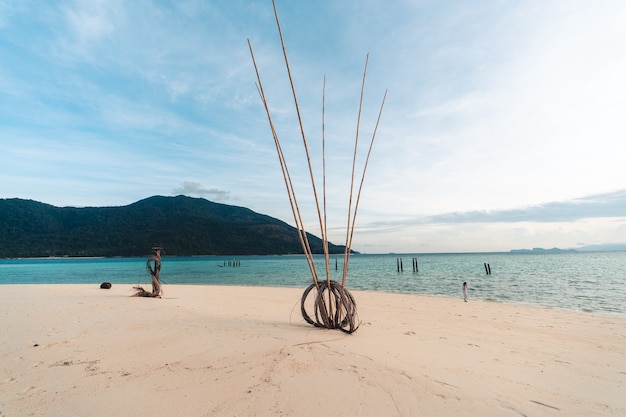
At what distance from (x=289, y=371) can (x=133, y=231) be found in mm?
121287

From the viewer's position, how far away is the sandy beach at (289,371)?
2.69 meters

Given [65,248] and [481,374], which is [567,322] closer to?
[481,374]

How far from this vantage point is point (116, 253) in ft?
309

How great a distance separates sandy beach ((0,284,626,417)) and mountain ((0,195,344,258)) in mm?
101242

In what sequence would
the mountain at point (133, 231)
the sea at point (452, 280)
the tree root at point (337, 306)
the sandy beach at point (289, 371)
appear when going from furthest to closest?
1. the mountain at point (133, 231)
2. the sea at point (452, 280)
3. the tree root at point (337, 306)
4. the sandy beach at point (289, 371)

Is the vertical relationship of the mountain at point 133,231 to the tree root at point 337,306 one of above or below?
above

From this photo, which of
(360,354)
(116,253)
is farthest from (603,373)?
(116,253)

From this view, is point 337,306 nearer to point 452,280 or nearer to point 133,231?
point 452,280

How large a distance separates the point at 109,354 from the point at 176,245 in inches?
4619

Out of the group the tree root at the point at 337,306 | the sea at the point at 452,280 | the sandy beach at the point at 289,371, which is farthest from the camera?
the sea at the point at 452,280

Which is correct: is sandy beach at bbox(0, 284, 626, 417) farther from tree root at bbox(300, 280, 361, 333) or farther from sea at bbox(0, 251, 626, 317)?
sea at bbox(0, 251, 626, 317)

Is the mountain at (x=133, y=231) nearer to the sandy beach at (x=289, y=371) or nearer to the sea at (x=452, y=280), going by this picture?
the sea at (x=452, y=280)

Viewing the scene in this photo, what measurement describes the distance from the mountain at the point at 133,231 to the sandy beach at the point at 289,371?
101242 millimetres

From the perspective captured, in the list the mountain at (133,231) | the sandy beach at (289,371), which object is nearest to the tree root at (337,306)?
the sandy beach at (289,371)
